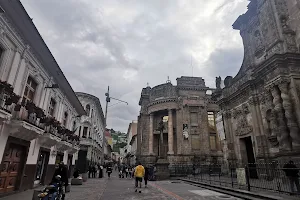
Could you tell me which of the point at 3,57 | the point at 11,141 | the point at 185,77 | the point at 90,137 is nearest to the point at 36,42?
the point at 3,57

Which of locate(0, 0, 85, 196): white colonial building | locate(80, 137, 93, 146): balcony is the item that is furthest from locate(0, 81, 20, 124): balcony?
locate(80, 137, 93, 146): balcony

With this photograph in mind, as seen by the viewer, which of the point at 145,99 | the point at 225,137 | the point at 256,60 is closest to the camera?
the point at 256,60

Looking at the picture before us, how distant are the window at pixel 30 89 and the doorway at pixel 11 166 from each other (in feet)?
8.19

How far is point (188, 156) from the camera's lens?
31.5 meters

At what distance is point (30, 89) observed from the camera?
1050cm

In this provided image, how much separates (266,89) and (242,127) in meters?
4.17

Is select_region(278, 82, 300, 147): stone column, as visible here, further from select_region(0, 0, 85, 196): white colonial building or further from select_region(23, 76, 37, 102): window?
select_region(23, 76, 37, 102): window

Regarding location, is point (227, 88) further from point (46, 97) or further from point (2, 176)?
point (2, 176)

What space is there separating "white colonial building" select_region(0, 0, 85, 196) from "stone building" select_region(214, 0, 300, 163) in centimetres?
1328

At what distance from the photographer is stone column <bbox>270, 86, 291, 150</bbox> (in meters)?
10.9

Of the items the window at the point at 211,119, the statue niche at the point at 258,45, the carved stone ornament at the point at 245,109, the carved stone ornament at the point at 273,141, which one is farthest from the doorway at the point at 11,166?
the window at the point at 211,119

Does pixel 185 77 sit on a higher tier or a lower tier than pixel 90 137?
higher

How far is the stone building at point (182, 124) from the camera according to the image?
3216 centimetres

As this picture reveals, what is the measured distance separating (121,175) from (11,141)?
1761 centimetres
